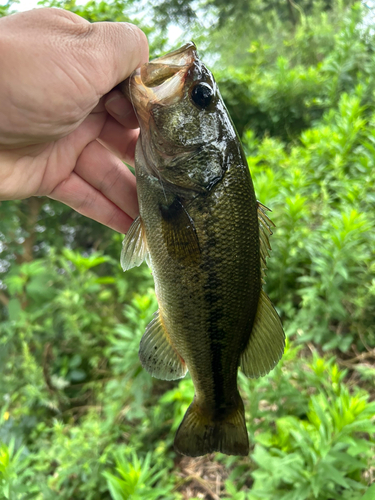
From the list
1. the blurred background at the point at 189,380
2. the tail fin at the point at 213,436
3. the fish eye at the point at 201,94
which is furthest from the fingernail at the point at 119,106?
the tail fin at the point at 213,436

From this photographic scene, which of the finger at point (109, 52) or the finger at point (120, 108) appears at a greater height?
the finger at point (109, 52)

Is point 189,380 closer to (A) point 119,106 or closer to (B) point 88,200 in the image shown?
(B) point 88,200

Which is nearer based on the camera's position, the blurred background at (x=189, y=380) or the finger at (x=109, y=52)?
the finger at (x=109, y=52)

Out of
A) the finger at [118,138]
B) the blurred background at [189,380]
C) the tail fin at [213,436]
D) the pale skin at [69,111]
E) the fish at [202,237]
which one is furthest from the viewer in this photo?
the finger at [118,138]

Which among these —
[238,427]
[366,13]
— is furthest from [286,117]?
[238,427]

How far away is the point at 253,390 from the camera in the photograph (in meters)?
1.61

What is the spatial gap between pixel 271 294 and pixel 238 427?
116cm

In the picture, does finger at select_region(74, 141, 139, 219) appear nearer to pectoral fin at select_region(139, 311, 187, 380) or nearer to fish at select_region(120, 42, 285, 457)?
fish at select_region(120, 42, 285, 457)

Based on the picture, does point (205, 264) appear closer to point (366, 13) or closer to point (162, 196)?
point (162, 196)

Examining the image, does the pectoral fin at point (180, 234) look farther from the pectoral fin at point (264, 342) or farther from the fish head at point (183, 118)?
the pectoral fin at point (264, 342)

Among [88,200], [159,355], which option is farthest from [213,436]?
[88,200]

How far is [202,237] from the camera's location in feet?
3.53

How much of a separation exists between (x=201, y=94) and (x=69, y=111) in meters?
0.49

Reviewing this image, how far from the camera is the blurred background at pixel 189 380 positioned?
136cm
